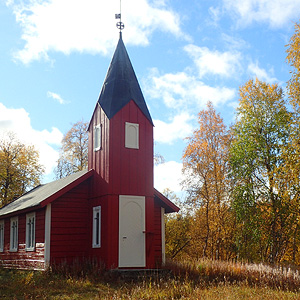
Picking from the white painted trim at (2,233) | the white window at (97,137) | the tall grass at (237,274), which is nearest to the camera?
the tall grass at (237,274)

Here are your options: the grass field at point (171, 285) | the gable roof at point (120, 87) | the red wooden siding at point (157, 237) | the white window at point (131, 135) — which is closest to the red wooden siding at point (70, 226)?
the grass field at point (171, 285)

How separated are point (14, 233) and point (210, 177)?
42.3ft

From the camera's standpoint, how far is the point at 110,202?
61.6ft

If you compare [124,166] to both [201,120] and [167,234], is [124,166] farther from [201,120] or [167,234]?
[167,234]

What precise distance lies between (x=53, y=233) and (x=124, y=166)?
4.10m

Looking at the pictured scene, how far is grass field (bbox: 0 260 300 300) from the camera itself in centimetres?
1316

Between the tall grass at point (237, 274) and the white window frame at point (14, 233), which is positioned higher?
the white window frame at point (14, 233)

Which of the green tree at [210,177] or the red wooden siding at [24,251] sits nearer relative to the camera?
the red wooden siding at [24,251]

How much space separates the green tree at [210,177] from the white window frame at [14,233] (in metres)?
11.6

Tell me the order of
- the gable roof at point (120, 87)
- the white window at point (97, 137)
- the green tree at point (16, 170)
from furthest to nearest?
1. the green tree at point (16, 170)
2. the white window at point (97, 137)
3. the gable roof at point (120, 87)

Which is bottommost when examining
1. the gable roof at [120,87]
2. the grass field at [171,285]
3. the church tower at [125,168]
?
the grass field at [171,285]

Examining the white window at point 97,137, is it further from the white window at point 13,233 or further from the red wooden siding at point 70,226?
the white window at point 13,233

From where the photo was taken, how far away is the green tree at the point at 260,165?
25031 millimetres

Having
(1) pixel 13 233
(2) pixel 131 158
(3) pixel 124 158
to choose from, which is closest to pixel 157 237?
(2) pixel 131 158
